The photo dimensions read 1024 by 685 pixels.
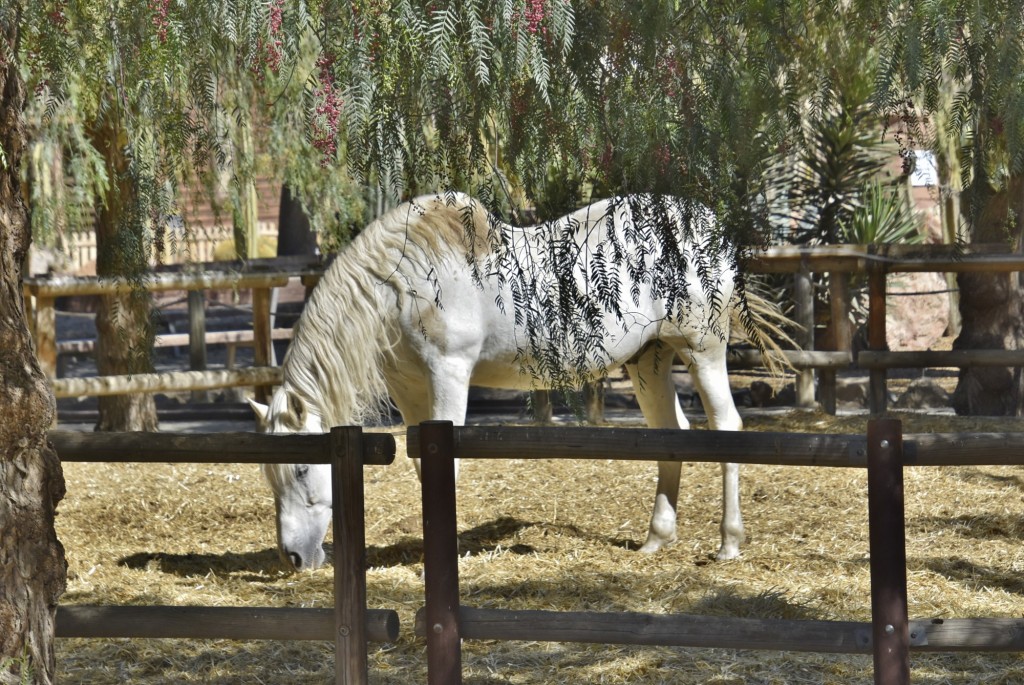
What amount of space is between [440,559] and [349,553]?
25 centimetres

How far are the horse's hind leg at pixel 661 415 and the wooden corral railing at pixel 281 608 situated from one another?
2033mm

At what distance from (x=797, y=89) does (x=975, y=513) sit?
127 inches

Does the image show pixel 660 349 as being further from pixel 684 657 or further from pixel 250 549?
pixel 250 549

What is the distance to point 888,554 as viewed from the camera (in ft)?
9.05

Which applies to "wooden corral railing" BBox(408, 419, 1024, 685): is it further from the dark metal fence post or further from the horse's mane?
the horse's mane

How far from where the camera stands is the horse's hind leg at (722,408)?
468 centimetres

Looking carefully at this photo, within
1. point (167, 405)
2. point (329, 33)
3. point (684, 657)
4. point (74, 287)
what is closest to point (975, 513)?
point (684, 657)

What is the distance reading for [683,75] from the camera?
2686mm

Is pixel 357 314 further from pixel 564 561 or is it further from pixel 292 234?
pixel 292 234

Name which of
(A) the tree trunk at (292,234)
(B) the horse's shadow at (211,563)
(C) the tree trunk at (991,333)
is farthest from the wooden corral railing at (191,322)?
(C) the tree trunk at (991,333)

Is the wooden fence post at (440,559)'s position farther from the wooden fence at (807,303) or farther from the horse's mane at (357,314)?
the wooden fence at (807,303)

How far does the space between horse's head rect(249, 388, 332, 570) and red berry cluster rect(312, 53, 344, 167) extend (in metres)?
1.69

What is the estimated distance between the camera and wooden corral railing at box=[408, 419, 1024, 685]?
2.76 meters

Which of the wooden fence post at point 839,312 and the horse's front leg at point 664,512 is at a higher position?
the wooden fence post at point 839,312
